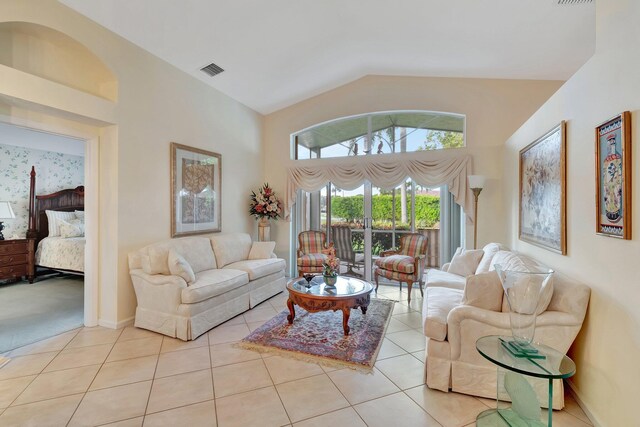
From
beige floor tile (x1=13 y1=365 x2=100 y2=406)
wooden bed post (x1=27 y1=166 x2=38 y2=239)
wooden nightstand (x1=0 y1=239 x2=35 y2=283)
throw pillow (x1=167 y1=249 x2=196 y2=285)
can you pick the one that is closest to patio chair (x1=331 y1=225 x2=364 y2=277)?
throw pillow (x1=167 y1=249 x2=196 y2=285)

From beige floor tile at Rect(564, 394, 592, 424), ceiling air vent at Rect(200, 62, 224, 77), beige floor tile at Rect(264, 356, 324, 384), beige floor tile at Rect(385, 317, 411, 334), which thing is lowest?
beige floor tile at Rect(564, 394, 592, 424)

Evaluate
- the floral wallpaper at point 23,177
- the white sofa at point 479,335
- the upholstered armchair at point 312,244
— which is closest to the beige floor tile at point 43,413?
the white sofa at point 479,335

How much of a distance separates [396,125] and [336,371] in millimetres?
4279

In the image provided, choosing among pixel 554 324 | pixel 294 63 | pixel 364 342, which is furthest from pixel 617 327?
pixel 294 63

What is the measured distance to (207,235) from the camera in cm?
466

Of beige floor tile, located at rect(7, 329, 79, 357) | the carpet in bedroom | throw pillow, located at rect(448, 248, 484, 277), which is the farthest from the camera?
throw pillow, located at rect(448, 248, 484, 277)

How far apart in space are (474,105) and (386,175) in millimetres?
1772

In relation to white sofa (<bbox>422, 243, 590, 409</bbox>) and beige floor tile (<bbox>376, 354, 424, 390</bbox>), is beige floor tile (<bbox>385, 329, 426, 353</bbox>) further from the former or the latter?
white sofa (<bbox>422, 243, 590, 409</bbox>)

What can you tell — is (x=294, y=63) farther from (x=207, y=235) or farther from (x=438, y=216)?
(x=438, y=216)

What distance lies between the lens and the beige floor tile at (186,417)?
6.10 ft

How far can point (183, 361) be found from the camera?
264cm

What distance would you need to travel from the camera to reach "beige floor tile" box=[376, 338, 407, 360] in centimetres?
276

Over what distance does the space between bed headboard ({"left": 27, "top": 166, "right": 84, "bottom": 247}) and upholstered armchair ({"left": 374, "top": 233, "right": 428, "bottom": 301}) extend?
6.23 meters

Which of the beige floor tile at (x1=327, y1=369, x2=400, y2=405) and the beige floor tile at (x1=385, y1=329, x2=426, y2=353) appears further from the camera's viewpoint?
the beige floor tile at (x1=385, y1=329, x2=426, y2=353)
